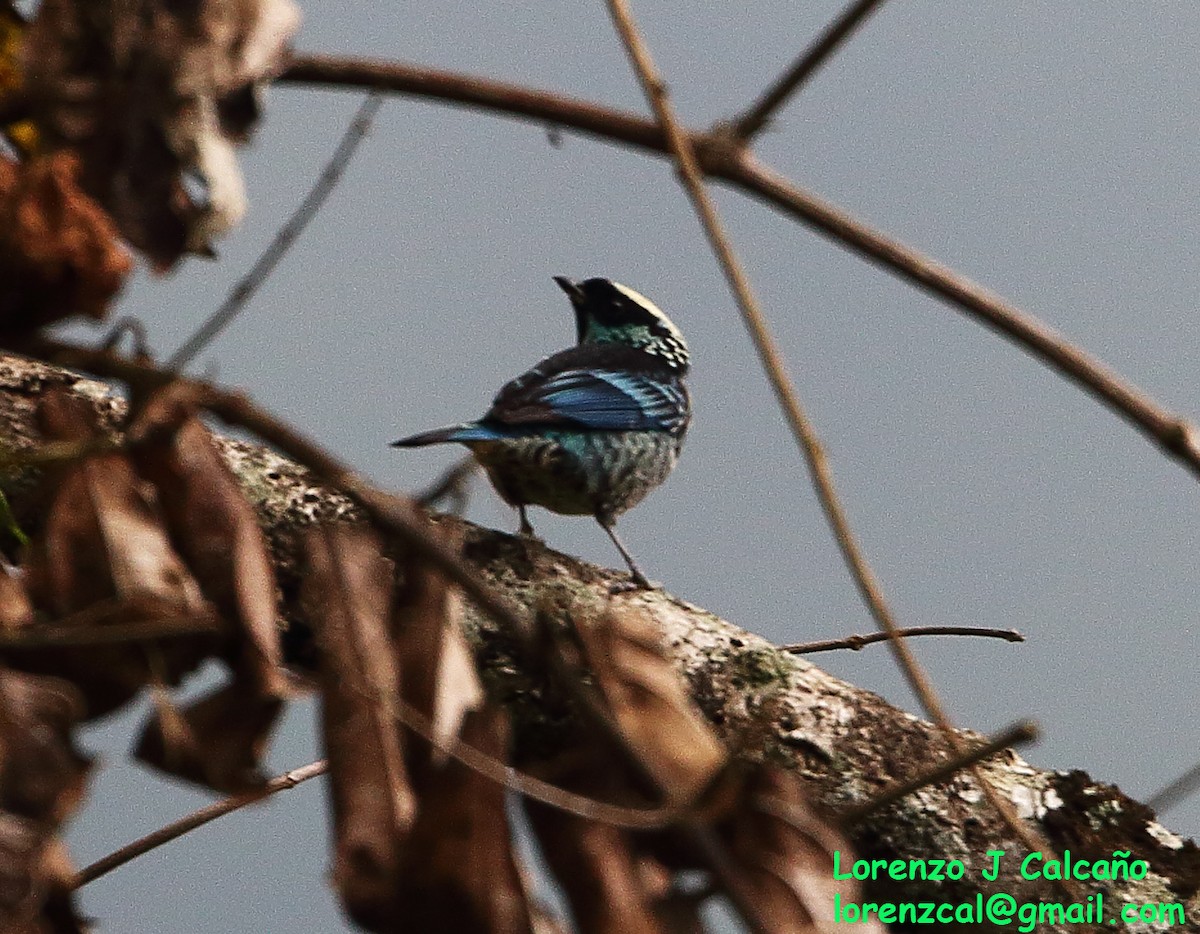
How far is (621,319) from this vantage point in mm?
7105

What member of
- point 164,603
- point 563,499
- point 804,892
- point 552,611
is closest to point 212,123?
point 164,603

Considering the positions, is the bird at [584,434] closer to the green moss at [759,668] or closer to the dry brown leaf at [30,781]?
the green moss at [759,668]

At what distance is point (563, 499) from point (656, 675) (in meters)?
3.90

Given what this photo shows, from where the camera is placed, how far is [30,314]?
183cm

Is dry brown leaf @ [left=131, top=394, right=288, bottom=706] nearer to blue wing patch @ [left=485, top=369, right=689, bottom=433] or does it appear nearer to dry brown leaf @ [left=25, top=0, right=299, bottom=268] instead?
dry brown leaf @ [left=25, top=0, right=299, bottom=268]

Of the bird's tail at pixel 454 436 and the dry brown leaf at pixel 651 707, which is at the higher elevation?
the bird's tail at pixel 454 436

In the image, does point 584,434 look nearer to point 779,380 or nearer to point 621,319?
point 621,319

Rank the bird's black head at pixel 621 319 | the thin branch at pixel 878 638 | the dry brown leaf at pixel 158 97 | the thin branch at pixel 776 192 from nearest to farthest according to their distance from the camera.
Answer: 1. the thin branch at pixel 776 192
2. the dry brown leaf at pixel 158 97
3. the thin branch at pixel 878 638
4. the bird's black head at pixel 621 319

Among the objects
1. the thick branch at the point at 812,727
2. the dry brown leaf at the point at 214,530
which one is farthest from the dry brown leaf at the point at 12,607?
the thick branch at the point at 812,727

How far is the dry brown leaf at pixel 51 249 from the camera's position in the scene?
1.79 meters

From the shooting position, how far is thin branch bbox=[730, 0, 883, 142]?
158cm

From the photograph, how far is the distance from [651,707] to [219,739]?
41cm

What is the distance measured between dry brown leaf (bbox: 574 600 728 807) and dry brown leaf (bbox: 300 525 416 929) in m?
0.19

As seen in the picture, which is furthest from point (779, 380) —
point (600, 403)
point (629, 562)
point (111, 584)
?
point (600, 403)
